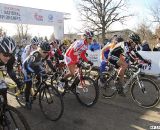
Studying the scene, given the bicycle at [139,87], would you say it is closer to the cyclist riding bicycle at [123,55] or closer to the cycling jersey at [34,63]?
the cyclist riding bicycle at [123,55]

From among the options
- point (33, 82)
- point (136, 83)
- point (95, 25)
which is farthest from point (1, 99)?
point (95, 25)

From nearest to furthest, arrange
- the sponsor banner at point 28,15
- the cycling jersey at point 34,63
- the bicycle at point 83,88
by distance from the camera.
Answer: the cycling jersey at point 34,63
the bicycle at point 83,88
the sponsor banner at point 28,15

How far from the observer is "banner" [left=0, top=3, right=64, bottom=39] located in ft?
62.6

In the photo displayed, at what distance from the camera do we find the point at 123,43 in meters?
7.94

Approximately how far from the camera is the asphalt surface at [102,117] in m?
5.93

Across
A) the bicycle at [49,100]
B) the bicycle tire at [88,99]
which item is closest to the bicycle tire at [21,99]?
the bicycle at [49,100]

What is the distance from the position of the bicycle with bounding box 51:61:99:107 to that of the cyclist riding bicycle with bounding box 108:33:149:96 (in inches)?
38.7

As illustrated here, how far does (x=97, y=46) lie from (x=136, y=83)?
884 centimetres

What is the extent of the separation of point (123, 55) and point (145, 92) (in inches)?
63.5

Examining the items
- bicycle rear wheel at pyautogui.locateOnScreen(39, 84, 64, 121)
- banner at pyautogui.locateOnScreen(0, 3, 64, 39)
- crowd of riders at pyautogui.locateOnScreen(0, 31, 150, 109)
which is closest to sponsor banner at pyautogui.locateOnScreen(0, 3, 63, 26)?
banner at pyautogui.locateOnScreen(0, 3, 64, 39)

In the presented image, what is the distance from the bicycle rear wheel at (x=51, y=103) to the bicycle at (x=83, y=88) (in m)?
1.18

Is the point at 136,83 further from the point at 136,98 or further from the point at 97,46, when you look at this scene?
the point at 97,46

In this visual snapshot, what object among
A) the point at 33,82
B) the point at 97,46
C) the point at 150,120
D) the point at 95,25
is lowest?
the point at 150,120

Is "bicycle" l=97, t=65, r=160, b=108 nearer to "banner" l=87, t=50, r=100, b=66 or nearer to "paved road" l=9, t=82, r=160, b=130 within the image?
"paved road" l=9, t=82, r=160, b=130
